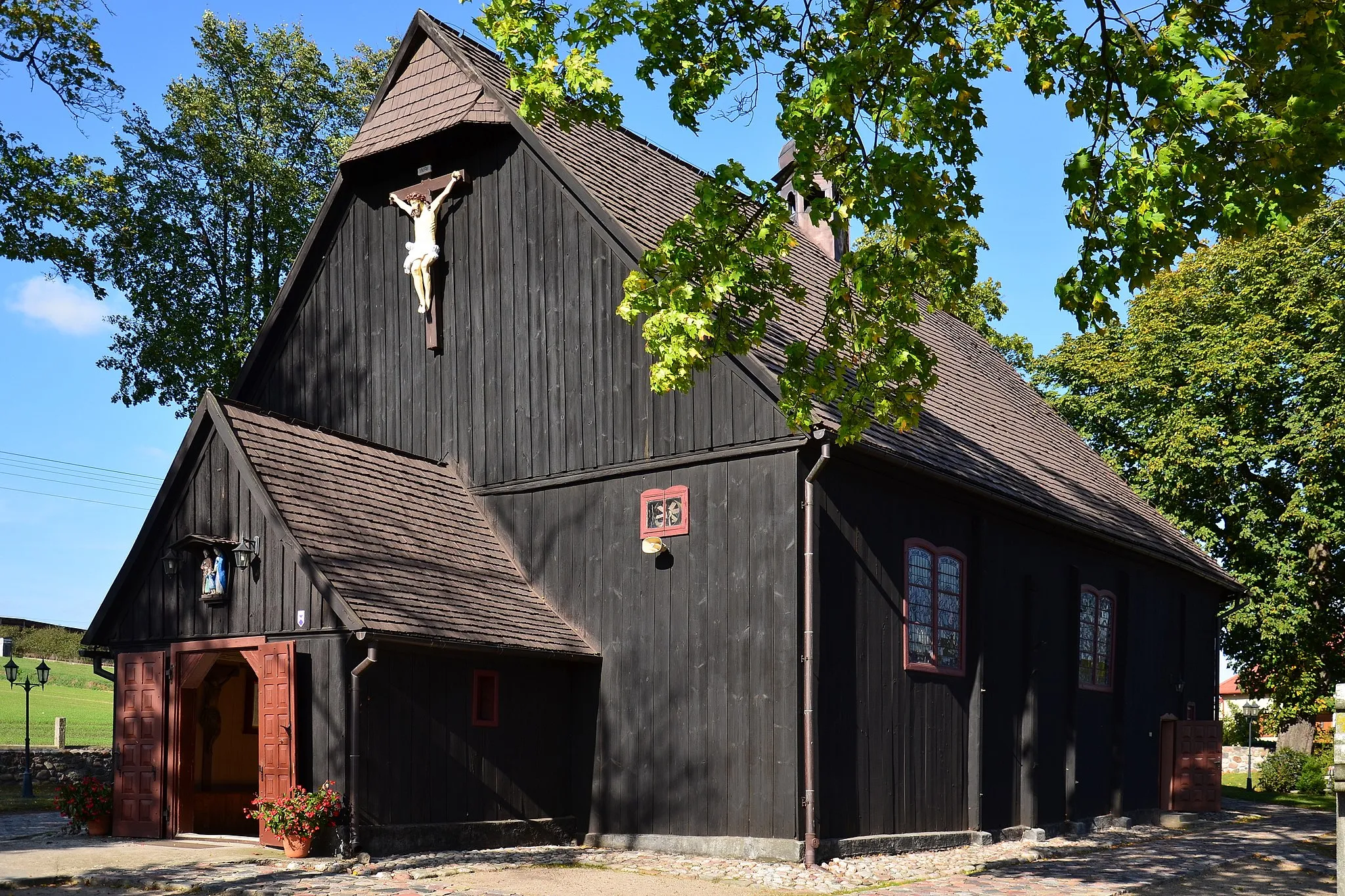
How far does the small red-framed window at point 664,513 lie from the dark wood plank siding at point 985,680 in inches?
69.6

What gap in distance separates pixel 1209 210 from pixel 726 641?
24.3ft

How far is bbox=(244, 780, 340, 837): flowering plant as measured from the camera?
1386 cm

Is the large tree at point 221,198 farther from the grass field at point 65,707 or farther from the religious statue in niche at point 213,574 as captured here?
the religious statue in niche at point 213,574

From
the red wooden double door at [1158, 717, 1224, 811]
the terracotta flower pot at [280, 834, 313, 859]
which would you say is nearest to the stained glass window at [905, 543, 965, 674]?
the terracotta flower pot at [280, 834, 313, 859]

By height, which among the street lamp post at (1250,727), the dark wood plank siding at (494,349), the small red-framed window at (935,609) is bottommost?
the street lamp post at (1250,727)

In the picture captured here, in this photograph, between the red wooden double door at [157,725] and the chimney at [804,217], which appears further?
the chimney at [804,217]

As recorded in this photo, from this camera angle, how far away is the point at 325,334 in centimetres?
2056

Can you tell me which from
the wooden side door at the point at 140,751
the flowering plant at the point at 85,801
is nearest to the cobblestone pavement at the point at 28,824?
the flowering plant at the point at 85,801

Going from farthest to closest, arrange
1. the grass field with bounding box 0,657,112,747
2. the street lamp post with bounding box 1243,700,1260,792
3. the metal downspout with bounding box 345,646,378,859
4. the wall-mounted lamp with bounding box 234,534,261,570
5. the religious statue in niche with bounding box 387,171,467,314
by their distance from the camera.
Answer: the street lamp post with bounding box 1243,700,1260,792 < the grass field with bounding box 0,657,112,747 < the religious statue in niche with bounding box 387,171,467,314 < the wall-mounted lamp with bounding box 234,534,261,570 < the metal downspout with bounding box 345,646,378,859

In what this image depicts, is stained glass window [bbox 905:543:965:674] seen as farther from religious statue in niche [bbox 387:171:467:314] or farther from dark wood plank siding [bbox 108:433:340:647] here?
religious statue in niche [bbox 387:171:467:314]

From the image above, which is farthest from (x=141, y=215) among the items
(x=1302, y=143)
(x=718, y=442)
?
(x=1302, y=143)

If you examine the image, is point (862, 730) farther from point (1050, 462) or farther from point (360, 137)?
point (360, 137)

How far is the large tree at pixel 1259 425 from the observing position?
31.5 m

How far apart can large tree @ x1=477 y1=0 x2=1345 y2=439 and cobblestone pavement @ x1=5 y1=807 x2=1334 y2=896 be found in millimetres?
4692
